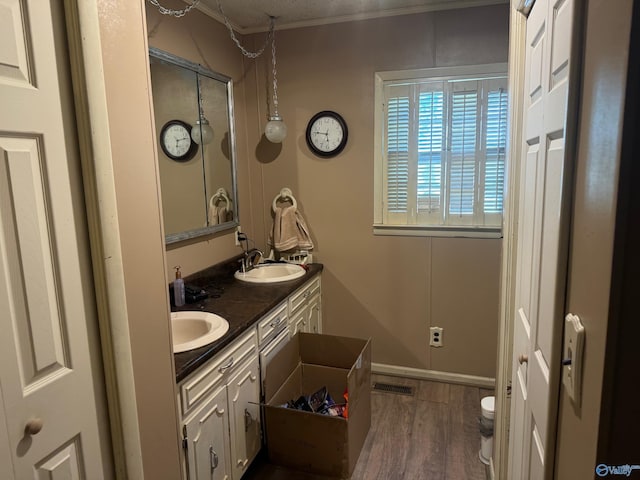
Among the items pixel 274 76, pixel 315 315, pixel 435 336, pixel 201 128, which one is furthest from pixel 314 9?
pixel 435 336

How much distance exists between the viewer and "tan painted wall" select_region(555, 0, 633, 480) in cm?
53

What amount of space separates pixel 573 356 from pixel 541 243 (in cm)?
52

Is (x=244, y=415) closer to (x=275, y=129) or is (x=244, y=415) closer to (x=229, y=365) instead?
(x=229, y=365)

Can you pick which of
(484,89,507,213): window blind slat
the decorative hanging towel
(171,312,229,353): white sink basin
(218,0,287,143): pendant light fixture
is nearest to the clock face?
(218,0,287,143): pendant light fixture

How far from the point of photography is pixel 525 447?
1.27 m

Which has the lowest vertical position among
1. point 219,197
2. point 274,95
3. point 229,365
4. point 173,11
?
point 229,365

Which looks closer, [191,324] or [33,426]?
[33,426]

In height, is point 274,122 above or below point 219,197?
above

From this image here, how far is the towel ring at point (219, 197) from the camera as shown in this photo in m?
2.68

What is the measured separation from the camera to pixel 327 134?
2947mm

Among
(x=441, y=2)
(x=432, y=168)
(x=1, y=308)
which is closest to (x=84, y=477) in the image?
(x=1, y=308)

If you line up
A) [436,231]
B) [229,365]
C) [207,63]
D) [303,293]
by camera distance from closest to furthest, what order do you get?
[229,365]
[207,63]
[303,293]
[436,231]

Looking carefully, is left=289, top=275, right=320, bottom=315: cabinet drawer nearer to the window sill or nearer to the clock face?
the window sill

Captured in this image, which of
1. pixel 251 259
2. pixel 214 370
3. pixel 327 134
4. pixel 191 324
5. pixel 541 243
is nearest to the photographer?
pixel 541 243
